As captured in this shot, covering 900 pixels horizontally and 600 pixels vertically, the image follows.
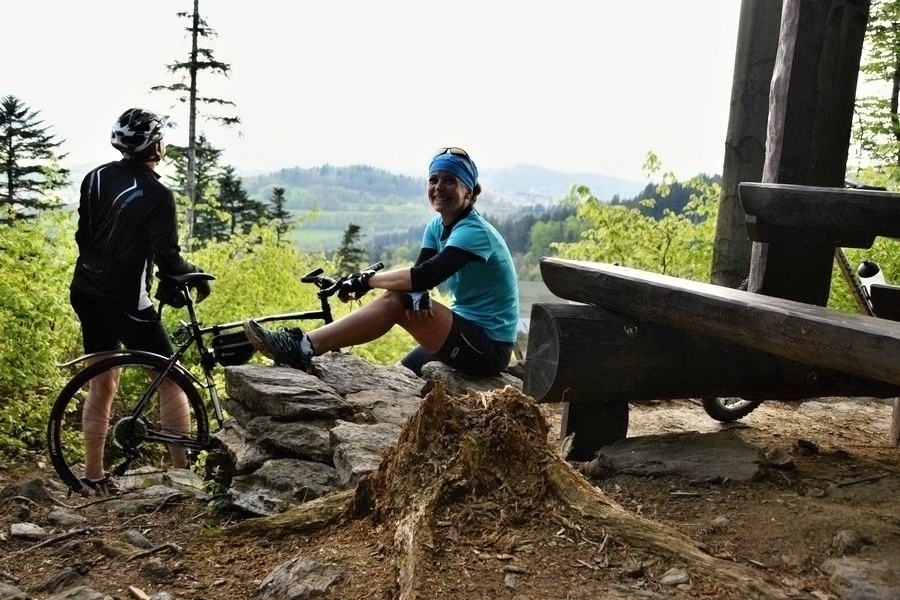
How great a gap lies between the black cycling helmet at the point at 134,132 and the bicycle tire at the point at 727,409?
364 centimetres

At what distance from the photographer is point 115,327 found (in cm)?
482

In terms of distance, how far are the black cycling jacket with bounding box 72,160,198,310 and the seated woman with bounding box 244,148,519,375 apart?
70 centimetres

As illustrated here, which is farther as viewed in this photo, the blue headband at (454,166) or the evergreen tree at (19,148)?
the evergreen tree at (19,148)

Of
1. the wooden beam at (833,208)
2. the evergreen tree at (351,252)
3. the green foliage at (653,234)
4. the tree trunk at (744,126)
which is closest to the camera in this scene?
the wooden beam at (833,208)

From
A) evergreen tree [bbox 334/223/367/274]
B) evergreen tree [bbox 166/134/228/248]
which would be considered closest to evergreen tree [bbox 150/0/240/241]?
evergreen tree [bbox 166/134/228/248]

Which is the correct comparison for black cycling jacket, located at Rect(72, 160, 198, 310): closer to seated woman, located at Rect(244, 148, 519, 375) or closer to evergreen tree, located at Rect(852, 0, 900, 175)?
seated woman, located at Rect(244, 148, 519, 375)

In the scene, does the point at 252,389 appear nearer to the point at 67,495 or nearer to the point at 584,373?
the point at 67,495

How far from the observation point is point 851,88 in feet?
13.2

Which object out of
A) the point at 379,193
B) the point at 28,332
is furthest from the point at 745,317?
the point at 379,193

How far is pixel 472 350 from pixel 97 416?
226 centimetres

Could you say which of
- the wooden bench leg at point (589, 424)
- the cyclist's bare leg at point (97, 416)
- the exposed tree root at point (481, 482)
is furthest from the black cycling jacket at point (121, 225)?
the wooden bench leg at point (589, 424)

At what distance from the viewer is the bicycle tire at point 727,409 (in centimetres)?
508

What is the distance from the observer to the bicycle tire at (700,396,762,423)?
16.7ft

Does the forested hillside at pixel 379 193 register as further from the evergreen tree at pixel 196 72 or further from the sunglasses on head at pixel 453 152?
the sunglasses on head at pixel 453 152
